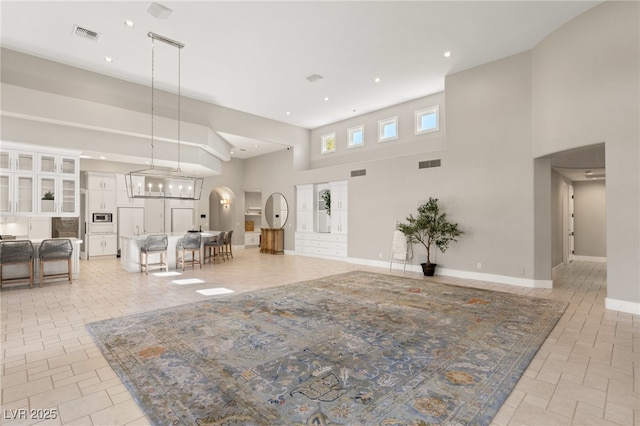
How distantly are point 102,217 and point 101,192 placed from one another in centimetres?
A: 84

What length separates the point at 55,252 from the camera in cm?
630

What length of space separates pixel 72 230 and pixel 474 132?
39.5 ft

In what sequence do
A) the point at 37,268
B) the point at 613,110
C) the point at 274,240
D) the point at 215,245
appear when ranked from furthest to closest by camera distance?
the point at 274,240
the point at 215,245
the point at 37,268
the point at 613,110

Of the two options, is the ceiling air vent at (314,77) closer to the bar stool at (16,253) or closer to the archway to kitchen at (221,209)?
the bar stool at (16,253)

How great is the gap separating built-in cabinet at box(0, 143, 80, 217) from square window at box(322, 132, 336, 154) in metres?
7.40

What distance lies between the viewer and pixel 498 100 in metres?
6.74

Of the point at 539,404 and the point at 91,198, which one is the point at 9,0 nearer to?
the point at 91,198

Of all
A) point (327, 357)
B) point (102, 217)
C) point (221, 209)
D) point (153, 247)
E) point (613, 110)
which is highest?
point (613, 110)

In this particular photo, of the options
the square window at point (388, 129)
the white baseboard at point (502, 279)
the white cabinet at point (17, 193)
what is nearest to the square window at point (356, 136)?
the square window at point (388, 129)

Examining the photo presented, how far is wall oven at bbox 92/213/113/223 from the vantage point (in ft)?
34.1

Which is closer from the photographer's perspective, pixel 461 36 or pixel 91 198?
pixel 461 36

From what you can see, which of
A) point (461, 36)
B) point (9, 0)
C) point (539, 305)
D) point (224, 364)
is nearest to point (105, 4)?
point (9, 0)

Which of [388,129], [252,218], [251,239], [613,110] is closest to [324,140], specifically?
[388,129]

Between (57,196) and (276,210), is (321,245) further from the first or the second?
(57,196)
